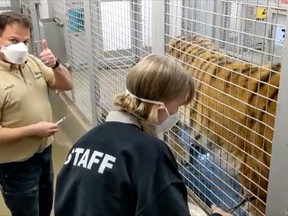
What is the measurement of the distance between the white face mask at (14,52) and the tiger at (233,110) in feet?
2.51

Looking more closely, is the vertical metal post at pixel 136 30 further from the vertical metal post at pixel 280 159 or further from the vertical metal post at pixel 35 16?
the vertical metal post at pixel 35 16

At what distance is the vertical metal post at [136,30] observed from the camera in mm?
2385

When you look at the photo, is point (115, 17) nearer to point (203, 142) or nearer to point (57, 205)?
point (203, 142)

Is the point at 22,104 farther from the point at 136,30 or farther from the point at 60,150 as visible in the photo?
the point at 60,150

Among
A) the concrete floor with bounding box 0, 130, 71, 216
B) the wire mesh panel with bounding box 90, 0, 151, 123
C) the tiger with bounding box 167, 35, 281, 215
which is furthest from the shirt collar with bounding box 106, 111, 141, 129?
the concrete floor with bounding box 0, 130, 71, 216

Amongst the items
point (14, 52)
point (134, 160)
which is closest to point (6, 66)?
point (14, 52)

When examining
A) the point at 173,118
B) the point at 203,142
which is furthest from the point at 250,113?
the point at 173,118

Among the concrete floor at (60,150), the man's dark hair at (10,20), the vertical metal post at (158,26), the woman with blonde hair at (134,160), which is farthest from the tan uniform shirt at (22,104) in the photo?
the concrete floor at (60,150)

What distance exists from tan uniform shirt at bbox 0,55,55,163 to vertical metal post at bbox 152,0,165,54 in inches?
25.4

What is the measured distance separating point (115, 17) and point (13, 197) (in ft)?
4.44

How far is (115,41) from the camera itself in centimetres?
275

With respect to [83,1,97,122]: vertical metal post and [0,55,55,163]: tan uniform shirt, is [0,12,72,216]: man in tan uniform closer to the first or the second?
[0,55,55,163]: tan uniform shirt

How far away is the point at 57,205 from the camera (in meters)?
1.21

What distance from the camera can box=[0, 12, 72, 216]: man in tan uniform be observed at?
1849mm
